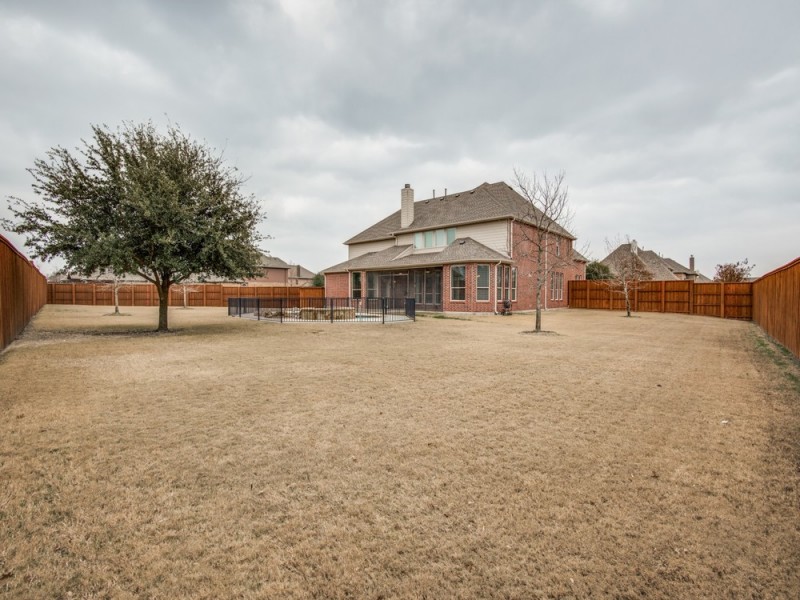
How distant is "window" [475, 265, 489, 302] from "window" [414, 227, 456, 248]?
4552mm

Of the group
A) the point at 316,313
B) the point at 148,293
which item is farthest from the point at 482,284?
the point at 148,293

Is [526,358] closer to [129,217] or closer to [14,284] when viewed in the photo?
[129,217]

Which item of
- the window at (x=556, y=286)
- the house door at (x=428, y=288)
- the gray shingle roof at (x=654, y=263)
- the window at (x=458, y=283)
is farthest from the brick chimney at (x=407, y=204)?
the gray shingle roof at (x=654, y=263)

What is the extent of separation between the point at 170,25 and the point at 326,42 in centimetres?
482

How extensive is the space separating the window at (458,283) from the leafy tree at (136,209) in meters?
13.2

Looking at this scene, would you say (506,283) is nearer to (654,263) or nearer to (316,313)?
(316,313)

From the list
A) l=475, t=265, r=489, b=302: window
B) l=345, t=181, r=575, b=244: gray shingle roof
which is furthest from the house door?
l=345, t=181, r=575, b=244: gray shingle roof

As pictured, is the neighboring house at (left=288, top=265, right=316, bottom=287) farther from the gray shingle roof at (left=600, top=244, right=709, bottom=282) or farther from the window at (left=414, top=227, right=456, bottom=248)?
the gray shingle roof at (left=600, top=244, right=709, bottom=282)

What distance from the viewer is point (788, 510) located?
2863 millimetres

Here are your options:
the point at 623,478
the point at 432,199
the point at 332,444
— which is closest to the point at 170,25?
the point at 332,444

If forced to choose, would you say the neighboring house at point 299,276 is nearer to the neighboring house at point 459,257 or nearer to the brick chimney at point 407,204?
the neighboring house at point 459,257

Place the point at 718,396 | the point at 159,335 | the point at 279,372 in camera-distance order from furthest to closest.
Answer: the point at 159,335 < the point at 279,372 < the point at 718,396

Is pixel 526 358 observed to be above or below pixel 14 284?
below

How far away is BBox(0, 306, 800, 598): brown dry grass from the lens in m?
2.21
